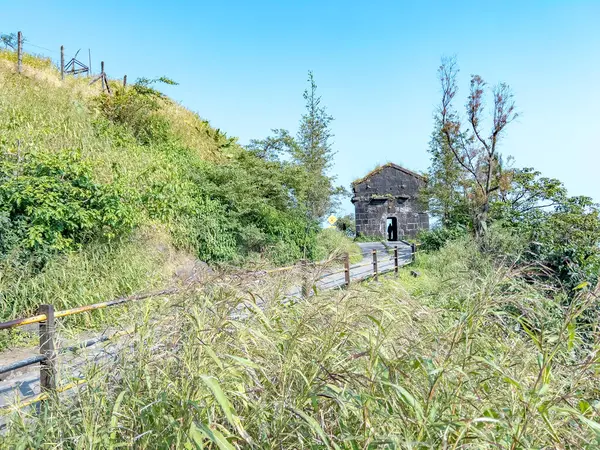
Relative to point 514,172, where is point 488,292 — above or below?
below

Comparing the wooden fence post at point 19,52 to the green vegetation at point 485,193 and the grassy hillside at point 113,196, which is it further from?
the green vegetation at point 485,193

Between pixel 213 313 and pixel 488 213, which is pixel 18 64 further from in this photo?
pixel 488 213

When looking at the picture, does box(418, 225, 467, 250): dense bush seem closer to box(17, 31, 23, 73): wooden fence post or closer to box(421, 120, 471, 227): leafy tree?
box(421, 120, 471, 227): leafy tree

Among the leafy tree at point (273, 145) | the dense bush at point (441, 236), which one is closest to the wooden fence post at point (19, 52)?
the leafy tree at point (273, 145)

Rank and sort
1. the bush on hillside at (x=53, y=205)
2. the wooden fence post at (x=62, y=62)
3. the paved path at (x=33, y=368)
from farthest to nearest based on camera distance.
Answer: the wooden fence post at (x=62, y=62)
the bush on hillside at (x=53, y=205)
the paved path at (x=33, y=368)

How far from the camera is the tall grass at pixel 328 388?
146 cm

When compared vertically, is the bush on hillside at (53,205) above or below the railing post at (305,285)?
above

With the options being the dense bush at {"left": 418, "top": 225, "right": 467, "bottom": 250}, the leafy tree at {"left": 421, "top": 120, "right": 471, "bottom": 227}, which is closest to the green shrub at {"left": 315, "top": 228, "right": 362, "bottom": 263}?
the dense bush at {"left": 418, "top": 225, "right": 467, "bottom": 250}

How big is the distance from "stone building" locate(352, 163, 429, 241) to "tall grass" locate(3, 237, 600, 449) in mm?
22282

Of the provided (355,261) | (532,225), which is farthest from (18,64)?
(532,225)

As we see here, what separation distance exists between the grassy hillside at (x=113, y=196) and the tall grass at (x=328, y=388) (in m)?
4.22

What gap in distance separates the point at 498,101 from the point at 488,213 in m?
4.10


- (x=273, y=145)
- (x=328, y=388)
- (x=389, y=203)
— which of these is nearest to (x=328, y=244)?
(x=273, y=145)

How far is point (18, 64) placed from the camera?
13492mm
